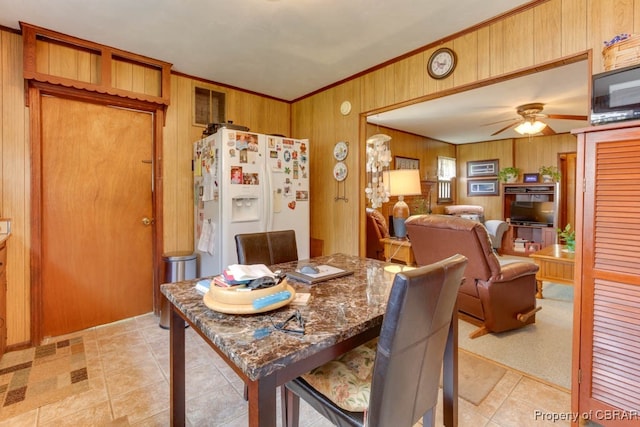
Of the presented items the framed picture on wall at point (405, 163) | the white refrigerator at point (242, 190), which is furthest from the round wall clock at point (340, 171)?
the framed picture on wall at point (405, 163)

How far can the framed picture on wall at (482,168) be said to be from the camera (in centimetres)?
676

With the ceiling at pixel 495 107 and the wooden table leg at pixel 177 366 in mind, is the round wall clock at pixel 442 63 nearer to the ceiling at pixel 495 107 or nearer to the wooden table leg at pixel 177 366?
the ceiling at pixel 495 107

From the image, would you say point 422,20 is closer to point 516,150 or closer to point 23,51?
point 23,51

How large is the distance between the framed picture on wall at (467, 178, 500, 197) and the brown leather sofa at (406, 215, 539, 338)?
468 centimetres

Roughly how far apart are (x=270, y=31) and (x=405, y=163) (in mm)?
4086

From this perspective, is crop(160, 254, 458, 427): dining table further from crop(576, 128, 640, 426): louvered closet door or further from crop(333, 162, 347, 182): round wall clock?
crop(333, 162, 347, 182): round wall clock

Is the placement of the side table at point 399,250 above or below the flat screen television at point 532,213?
below

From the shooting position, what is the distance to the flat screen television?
5973mm

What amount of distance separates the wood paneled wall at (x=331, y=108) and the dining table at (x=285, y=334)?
1.71 metres

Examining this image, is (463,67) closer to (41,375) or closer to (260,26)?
(260,26)

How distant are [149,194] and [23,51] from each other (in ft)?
4.55

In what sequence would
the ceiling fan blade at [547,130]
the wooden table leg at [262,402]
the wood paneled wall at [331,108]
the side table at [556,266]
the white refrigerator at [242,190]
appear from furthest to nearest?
the ceiling fan blade at [547,130] < the side table at [556,266] < the white refrigerator at [242,190] < the wood paneled wall at [331,108] < the wooden table leg at [262,402]

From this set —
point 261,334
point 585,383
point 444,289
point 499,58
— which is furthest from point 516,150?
point 261,334

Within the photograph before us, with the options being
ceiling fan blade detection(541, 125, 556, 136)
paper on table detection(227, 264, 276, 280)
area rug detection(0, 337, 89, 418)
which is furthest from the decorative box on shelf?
ceiling fan blade detection(541, 125, 556, 136)
